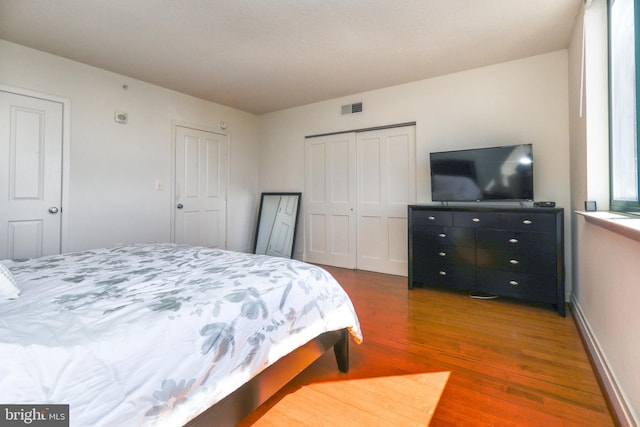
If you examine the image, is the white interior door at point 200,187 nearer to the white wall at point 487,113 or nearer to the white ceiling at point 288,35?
the white ceiling at point 288,35

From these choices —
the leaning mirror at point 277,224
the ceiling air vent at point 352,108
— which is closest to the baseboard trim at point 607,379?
the ceiling air vent at point 352,108

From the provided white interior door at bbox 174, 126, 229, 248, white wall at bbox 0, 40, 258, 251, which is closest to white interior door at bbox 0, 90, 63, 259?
white wall at bbox 0, 40, 258, 251

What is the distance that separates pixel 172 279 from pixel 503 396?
69.1 inches

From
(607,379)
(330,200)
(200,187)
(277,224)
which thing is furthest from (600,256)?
(200,187)

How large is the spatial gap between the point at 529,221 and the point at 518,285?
593 mm

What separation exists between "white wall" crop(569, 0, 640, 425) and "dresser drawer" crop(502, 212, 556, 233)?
21 centimetres

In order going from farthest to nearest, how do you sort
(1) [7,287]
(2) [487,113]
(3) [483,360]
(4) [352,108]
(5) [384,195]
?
(4) [352,108]
(5) [384,195]
(2) [487,113]
(3) [483,360]
(1) [7,287]

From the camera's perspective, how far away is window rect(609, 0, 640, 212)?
158 centimetres

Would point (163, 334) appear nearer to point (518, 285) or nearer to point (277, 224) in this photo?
point (518, 285)

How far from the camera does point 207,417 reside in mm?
1034

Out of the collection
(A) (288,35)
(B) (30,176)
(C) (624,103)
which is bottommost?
(B) (30,176)

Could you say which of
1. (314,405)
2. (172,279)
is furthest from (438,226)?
(172,279)

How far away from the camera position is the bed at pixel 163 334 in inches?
30.1

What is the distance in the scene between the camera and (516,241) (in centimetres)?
281
